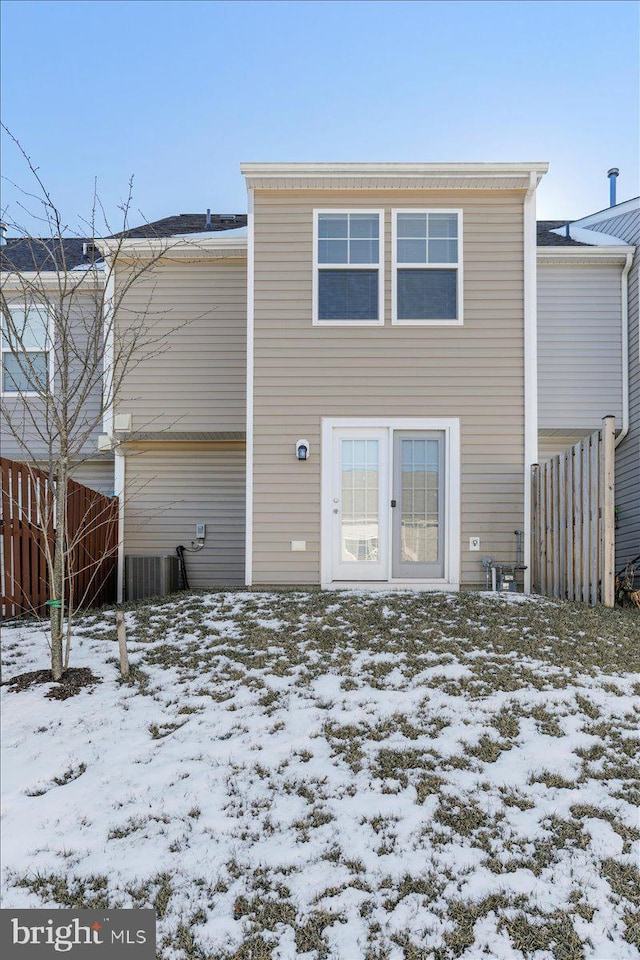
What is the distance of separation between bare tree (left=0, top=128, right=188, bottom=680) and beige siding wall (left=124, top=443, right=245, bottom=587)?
78cm

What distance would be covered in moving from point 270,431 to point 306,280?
1871 mm

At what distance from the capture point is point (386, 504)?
7.58 meters

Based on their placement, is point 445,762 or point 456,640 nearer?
point 445,762

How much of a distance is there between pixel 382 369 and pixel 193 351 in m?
2.90

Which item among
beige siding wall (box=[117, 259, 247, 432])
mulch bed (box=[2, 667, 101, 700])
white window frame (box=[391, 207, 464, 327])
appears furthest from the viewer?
beige siding wall (box=[117, 259, 247, 432])

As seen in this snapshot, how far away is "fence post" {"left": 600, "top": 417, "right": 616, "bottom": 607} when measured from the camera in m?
5.88

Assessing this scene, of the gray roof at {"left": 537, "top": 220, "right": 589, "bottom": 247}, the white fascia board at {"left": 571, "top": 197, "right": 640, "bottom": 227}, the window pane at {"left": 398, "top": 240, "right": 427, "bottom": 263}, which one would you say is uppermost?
the white fascia board at {"left": 571, "top": 197, "right": 640, "bottom": 227}

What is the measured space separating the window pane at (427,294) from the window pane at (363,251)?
14.9 inches

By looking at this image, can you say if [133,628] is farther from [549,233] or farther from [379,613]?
[549,233]

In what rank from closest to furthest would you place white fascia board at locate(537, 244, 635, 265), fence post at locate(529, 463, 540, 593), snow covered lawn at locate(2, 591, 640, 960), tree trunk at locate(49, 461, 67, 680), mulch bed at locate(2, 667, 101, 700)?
snow covered lawn at locate(2, 591, 640, 960) < mulch bed at locate(2, 667, 101, 700) < tree trunk at locate(49, 461, 67, 680) < fence post at locate(529, 463, 540, 593) < white fascia board at locate(537, 244, 635, 265)

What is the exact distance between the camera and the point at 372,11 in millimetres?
11508

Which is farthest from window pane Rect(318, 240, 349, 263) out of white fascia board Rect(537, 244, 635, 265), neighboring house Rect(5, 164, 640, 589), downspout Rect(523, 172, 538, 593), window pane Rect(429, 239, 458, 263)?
white fascia board Rect(537, 244, 635, 265)

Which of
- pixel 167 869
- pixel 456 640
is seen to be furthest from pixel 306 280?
pixel 167 869

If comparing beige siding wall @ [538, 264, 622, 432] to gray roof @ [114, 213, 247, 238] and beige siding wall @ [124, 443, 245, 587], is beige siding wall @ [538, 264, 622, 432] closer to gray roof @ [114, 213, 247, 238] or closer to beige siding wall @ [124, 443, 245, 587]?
beige siding wall @ [124, 443, 245, 587]
